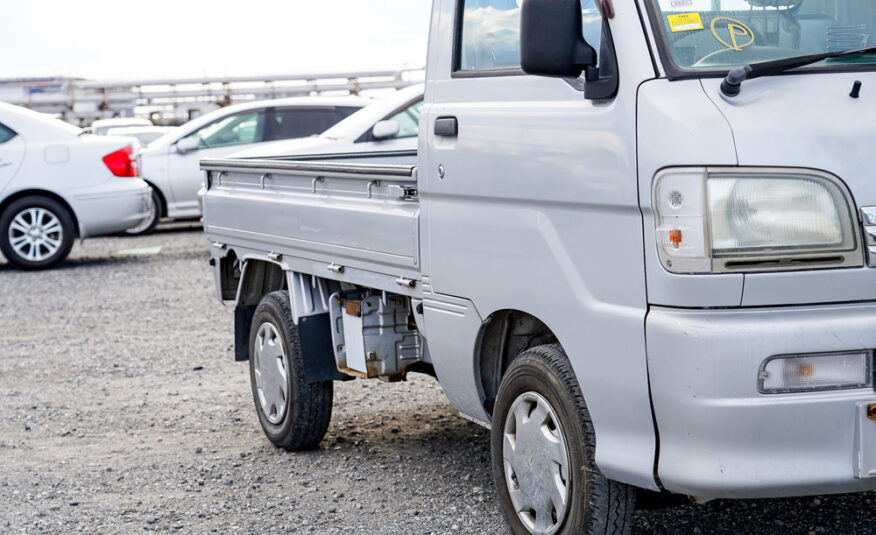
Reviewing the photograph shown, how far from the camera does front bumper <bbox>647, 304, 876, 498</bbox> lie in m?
3.03

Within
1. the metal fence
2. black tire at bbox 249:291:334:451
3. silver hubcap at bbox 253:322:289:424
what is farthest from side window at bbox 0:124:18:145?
the metal fence

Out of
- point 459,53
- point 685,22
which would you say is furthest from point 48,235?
point 685,22

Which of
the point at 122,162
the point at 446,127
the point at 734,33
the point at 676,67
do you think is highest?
the point at 734,33

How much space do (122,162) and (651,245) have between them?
425 inches

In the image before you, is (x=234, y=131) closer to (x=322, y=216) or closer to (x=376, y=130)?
(x=376, y=130)

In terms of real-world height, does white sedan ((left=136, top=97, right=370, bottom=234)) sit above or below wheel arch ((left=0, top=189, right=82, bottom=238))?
above

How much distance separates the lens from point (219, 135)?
592 inches

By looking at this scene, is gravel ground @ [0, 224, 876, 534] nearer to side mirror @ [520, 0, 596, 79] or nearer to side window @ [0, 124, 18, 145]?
side mirror @ [520, 0, 596, 79]

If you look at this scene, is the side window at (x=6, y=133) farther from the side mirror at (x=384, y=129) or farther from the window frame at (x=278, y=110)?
the side mirror at (x=384, y=129)

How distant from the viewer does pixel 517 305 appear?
376 centimetres

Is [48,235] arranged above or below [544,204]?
below

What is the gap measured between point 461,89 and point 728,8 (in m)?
1.02

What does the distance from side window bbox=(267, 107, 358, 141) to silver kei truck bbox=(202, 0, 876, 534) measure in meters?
10.2

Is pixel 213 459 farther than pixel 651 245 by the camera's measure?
Yes
